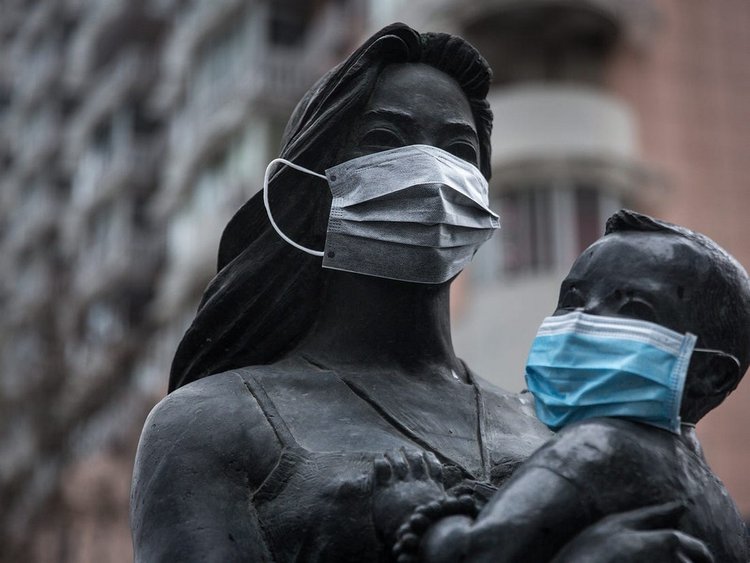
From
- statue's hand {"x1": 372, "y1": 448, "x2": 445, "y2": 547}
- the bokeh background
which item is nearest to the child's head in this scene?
statue's hand {"x1": 372, "y1": 448, "x2": 445, "y2": 547}

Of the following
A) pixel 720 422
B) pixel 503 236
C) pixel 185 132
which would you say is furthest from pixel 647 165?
pixel 185 132

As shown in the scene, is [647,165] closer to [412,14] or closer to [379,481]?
[412,14]

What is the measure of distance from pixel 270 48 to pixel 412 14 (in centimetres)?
681

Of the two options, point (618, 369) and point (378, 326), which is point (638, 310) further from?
point (378, 326)

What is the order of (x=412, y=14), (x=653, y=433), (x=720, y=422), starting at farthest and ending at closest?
(x=412, y=14) → (x=720, y=422) → (x=653, y=433)

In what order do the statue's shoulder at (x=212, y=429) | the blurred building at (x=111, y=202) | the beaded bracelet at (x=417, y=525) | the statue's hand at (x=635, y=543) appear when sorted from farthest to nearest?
the blurred building at (x=111, y=202) < the statue's shoulder at (x=212, y=429) < the beaded bracelet at (x=417, y=525) < the statue's hand at (x=635, y=543)

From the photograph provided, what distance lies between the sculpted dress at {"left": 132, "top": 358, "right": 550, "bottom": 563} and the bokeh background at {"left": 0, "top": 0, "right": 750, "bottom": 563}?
14.2 m

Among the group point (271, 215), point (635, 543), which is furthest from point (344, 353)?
point (635, 543)

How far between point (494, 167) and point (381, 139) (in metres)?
14.8

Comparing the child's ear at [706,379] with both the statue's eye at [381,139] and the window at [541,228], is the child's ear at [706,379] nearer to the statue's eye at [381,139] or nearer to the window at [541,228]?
the statue's eye at [381,139]

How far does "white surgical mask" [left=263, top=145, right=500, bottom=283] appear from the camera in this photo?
355 centimetres

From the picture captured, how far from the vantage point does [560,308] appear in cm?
312

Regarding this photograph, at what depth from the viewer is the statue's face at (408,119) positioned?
3674mm

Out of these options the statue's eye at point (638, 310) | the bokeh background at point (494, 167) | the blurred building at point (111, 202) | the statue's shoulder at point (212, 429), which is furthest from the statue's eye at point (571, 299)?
the blurred building at point (111, 202)
